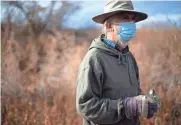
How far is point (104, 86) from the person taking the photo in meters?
2.35

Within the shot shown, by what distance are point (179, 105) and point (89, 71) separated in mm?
2065

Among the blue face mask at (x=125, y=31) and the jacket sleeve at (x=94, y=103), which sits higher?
the blue face mask at (x=125, y=31)

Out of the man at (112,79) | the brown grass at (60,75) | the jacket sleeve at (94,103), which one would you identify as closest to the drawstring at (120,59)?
the man at (112,79)

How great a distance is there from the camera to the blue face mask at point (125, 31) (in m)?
2.43

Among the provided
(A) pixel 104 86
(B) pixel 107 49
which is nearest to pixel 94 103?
(A) pixel 104 86

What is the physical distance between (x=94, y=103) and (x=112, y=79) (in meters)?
0.18

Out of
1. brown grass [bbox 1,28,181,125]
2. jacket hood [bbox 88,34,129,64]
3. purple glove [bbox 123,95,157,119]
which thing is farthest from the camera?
brown grass [bbox 1,28,181,125]

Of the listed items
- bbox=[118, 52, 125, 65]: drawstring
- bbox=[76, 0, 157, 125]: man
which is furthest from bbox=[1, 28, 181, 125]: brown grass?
bbox=[118, 52, 125, 65]: drawstring

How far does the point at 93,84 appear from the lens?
229cm

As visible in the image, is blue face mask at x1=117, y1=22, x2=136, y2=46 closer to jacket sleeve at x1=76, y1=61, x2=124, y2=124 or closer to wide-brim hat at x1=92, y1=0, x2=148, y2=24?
wide-brim hat at x1=92, y1=0, x2=148, y2=24

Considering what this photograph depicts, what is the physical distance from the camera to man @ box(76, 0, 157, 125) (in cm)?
226

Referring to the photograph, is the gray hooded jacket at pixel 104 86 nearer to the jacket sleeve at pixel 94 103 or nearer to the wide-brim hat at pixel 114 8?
the jacket sleeve at pixel 94 103

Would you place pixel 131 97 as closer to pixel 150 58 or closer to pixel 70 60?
pixel 150 58

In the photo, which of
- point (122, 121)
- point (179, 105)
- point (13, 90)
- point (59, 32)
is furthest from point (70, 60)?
point (122, 121)
